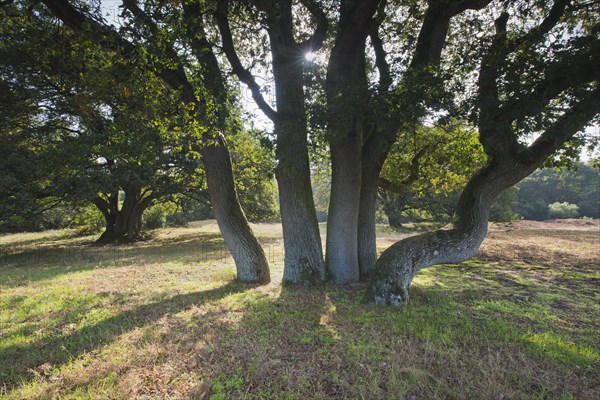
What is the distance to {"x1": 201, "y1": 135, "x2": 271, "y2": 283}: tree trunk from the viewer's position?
22.4 feet

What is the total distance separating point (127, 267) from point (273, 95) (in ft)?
24.8

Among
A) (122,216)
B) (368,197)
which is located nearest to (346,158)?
(368,197)

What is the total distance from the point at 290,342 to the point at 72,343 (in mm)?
2885

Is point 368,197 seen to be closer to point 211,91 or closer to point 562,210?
point 211,91

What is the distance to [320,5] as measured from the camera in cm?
641

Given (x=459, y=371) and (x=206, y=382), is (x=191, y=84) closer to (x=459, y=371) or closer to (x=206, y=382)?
(x=206, y=382)

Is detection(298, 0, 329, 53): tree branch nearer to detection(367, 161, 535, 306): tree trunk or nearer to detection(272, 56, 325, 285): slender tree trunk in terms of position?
detection(272, 56, 325, 285): slender tree trunk

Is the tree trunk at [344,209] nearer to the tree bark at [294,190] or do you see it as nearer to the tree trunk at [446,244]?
the tree bark at [294,190]

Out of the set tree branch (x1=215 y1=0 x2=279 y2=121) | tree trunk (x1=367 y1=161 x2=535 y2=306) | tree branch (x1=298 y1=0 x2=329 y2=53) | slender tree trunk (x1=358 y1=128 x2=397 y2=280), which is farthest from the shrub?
tree branch (x1=215 y1=0 x2=279 y2=121)

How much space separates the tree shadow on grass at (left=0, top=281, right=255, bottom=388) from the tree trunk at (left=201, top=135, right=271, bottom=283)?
168 cm

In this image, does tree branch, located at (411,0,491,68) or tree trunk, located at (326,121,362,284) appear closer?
tree branch, located at (411,0,491,68)

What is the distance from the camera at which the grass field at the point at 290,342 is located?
2791 mm

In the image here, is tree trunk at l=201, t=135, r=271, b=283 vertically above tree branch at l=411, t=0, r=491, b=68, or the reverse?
tree branch at l=411, t=0, r=491, b=68

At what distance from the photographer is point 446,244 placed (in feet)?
18.4
